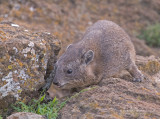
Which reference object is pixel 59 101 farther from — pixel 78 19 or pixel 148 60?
pixel 78 19

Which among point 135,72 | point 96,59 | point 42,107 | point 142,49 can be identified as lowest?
point 42,107

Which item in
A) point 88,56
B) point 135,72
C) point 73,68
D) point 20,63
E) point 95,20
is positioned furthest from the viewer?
point 95,20

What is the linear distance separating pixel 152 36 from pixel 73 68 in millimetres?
6158

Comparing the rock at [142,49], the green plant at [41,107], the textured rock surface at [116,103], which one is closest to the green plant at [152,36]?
the rock at [142,49]

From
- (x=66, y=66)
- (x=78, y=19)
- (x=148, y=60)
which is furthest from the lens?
(x=78, y=19)

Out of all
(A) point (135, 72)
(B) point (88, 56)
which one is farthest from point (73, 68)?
(A) point (135, 72)

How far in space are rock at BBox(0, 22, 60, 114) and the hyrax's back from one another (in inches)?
54.6

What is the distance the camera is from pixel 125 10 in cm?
1156

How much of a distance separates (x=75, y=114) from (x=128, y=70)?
2438 mm

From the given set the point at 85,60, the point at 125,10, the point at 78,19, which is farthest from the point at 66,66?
the point at 125,10

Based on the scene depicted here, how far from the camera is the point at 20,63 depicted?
439cm

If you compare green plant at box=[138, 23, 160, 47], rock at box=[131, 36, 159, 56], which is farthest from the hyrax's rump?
green plant at box=[138, 23, 160, 47]

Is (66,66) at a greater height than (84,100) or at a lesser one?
greater

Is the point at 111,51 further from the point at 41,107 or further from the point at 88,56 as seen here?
the point at 41,107
